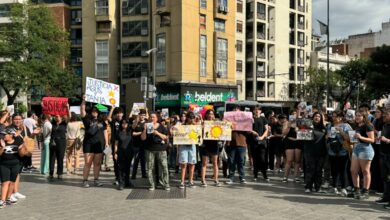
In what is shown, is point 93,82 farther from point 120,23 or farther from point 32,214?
point 120,23

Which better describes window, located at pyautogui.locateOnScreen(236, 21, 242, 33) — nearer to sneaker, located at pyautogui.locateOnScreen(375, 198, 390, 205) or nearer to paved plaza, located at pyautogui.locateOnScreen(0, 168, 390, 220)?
paved plaza, located at pyautogui.locateOnScreen(0, 168, 390, 220)

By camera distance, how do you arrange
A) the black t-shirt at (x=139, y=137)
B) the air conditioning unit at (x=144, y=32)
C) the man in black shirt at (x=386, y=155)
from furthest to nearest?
the air conditioning unit at (x=144, y=32) < the black t-shirt at (x=139, y=137) < the man in black shirt at (x=386, y=155)

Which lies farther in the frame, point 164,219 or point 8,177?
point 8,177

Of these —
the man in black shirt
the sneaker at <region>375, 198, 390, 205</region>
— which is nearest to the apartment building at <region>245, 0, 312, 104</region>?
the man in black shirt

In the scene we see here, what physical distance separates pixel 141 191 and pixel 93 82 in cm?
418

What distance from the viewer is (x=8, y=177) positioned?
27.0 feet

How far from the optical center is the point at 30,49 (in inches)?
1620

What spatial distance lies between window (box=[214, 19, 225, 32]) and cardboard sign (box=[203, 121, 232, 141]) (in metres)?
39.3

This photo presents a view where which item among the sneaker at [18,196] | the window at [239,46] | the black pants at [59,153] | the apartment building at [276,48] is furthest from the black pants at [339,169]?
the window at [239,46]

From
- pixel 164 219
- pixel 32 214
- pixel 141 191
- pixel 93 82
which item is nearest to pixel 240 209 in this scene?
pixel 164 219

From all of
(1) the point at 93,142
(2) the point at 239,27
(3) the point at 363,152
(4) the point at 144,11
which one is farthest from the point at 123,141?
(2) the point at 239,27

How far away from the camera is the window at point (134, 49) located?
165ft

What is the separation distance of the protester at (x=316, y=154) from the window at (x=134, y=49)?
41.7 metres

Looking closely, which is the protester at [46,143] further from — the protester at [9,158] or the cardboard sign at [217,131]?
the cardboard sign at [217,131]
